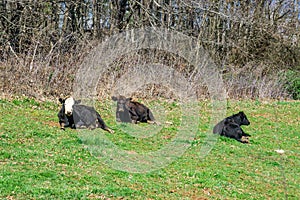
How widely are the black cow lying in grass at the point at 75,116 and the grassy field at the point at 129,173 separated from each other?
33 centimetres

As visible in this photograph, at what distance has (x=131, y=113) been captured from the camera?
14.6 m

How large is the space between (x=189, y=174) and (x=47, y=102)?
9246 millimetres

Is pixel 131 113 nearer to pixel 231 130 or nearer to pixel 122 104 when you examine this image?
pixel 122 104

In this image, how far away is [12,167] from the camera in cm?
789

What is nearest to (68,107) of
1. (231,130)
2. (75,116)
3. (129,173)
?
(75,116)

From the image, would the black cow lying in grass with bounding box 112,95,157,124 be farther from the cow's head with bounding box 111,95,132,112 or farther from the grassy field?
the grassy field

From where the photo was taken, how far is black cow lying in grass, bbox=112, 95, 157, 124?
572 inches

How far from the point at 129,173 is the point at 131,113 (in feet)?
20.6

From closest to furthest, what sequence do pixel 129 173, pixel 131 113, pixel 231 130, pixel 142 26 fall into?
pixel 129 173 < pixel 231 130 < pixel 131 113 < pixel 142 26

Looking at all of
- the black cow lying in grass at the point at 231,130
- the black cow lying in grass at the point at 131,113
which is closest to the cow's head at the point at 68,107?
the black cow lying in grass at the point at 131,113

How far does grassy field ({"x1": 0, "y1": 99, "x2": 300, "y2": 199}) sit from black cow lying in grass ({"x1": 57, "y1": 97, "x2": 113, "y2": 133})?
0.33m

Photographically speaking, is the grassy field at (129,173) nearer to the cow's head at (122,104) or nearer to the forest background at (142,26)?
the cow's head at (122,104)

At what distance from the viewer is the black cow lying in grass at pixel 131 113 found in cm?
1453

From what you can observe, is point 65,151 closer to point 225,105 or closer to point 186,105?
point 186,105
